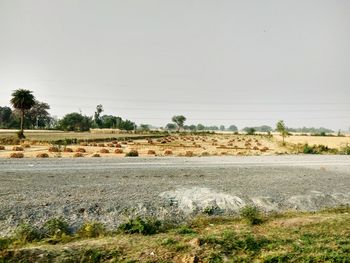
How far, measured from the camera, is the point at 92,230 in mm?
10984

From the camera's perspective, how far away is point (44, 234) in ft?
35.8

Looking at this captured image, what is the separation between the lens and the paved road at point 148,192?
41.6 feet

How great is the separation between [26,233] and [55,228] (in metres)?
0.86

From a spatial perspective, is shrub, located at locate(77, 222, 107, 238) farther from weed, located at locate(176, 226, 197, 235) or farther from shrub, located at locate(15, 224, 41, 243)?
weed, located at locate(176, 226, 197, 235)

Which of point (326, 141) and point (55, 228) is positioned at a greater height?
point (326, 141)

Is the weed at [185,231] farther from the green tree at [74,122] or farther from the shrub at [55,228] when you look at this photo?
Result: the green tree at [74,122]

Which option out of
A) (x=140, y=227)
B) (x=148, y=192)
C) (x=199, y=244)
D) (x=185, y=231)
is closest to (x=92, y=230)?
(x=140, y=227)

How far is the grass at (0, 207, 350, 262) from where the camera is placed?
8812 millimetres

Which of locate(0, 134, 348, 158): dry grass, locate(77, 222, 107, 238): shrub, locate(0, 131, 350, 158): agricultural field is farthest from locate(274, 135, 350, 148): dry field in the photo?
locate(77, 222, 107, 238): shrub

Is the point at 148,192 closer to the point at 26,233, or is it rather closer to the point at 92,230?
the point at 92,230

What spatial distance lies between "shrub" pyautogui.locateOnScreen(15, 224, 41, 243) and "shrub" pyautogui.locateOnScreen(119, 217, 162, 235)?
2.44 meters

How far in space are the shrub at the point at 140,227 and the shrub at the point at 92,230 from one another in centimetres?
60

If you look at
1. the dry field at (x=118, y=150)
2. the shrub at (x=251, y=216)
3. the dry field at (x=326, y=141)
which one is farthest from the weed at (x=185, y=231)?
the dry field at (x=326, y=141)

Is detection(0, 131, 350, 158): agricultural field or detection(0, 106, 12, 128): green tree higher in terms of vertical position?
detection(0, 106, 12, 128): green tree
